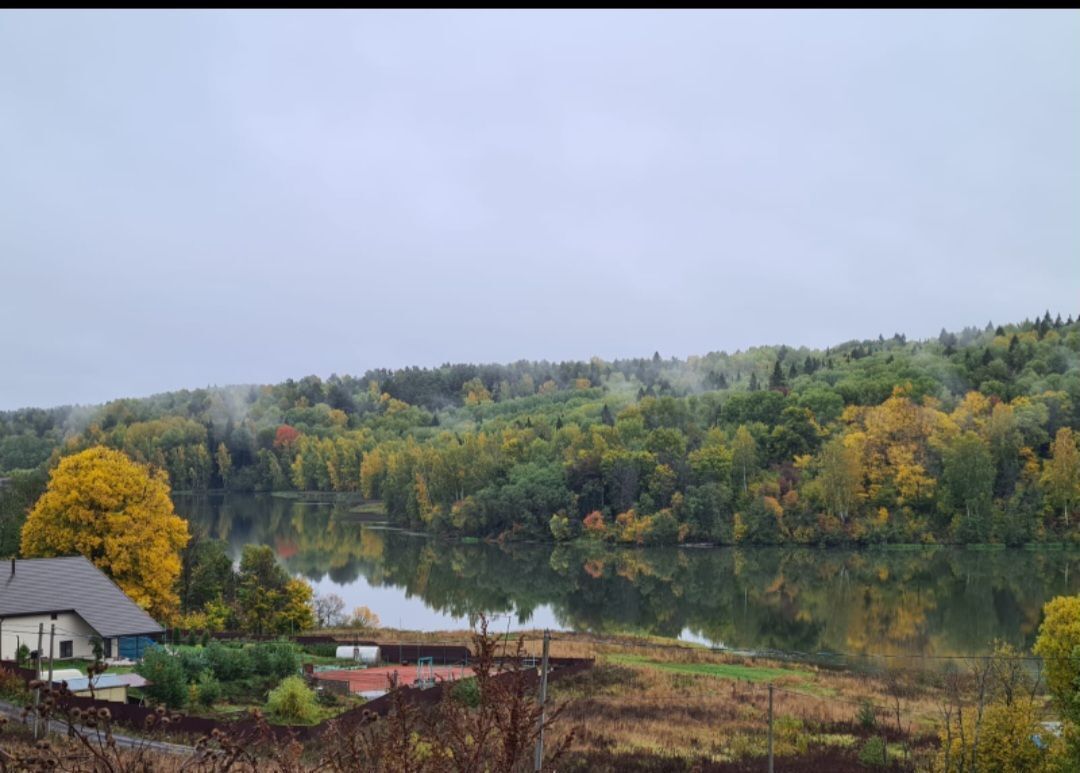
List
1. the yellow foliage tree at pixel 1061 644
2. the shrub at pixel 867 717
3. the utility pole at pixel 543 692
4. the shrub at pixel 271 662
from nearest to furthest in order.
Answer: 1. the utility pole at pixel 543 692
2. the yellow foliage tree at pixel 1061 644
3. the shrub at pixel 867 717
4. the shrub at pixel 271 662

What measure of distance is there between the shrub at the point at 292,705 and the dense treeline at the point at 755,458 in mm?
46609

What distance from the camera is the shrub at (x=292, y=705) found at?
59.2ft

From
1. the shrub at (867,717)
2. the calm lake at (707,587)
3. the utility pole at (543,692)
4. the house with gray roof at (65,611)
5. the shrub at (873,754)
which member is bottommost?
the calm lake at (707,587)

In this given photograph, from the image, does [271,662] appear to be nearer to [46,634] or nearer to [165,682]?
[165,682]

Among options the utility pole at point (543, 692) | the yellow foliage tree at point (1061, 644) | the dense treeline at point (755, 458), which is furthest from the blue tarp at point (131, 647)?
the dense treeline at point (755, 458)

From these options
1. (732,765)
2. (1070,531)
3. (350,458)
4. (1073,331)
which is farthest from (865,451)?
(732,765)

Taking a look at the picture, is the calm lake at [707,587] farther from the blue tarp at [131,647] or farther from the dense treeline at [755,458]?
the blue tarp at [131,647]

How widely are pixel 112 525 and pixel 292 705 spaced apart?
494 inches

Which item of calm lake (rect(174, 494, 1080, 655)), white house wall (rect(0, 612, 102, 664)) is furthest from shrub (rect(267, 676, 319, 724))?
calm lake (rect(174, 494, 1080, 655))

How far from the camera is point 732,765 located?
16.1 meters

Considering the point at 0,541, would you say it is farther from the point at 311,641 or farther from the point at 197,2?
the point at 197,2

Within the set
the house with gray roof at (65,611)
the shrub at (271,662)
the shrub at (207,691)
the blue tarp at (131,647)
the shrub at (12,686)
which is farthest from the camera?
the blue tarp at (131,647)

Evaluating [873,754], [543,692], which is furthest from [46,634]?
[873,754]

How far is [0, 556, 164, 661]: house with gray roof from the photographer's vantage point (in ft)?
73.3
